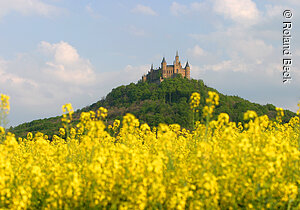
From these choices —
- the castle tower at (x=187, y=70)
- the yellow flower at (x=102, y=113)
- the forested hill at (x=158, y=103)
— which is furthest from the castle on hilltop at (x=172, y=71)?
the yellow flower at (x=102, y=113)

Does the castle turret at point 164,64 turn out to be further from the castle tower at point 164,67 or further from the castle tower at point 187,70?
the castle tower at point 187,70

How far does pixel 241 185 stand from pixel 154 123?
2795 inches

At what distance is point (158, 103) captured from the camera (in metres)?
115

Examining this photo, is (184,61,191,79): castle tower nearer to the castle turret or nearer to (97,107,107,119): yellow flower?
the castle turret

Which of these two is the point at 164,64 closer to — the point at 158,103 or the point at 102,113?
the point at 158,103

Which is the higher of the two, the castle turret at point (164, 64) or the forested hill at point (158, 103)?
the castle turret at point (164, 64)

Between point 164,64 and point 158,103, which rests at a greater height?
point 164,64

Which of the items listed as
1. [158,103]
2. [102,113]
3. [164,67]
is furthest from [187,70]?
[102,113]

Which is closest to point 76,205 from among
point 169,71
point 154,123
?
point 154,123

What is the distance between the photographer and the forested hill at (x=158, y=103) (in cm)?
9300

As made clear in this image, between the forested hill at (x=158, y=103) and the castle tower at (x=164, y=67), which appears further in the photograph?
the castle tower at (x=164, y=67)

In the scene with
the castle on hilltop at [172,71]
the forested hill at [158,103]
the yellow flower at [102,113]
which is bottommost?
the yellow flower at [102,113]

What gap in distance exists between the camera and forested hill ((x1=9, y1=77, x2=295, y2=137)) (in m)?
93.0

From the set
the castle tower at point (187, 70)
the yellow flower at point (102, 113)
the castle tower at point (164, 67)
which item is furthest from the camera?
the castle tower at point (164, 67)
